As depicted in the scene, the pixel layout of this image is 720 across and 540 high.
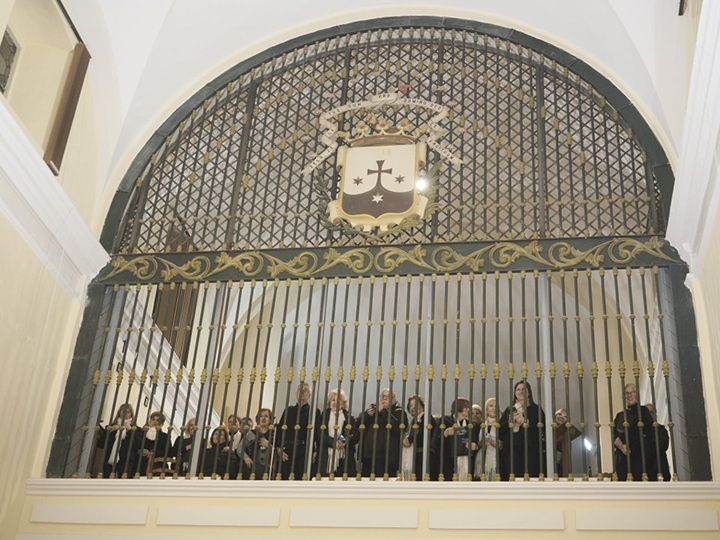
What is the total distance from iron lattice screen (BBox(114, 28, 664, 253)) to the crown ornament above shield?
8 cm

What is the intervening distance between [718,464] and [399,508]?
215 centimetres

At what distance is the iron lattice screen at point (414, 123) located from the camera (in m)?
7.88

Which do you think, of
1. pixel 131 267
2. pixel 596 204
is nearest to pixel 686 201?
pixel 596 204

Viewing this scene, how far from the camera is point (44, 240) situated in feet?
23.6

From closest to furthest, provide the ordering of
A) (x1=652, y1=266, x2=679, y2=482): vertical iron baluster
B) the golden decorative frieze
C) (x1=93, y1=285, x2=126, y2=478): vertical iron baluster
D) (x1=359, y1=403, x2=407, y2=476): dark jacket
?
(x1=652, y1=266, x2=679, y2=482): vertical iron baluster
(x1=359, y1=403, x2=407, y2=476): dark jacket
(x1=93, y1=285, x2=126, y2=478): vertical iron baluster
the golden decorative frieze

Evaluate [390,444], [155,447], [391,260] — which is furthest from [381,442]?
[155,447]

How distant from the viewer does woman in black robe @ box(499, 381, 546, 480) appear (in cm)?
652

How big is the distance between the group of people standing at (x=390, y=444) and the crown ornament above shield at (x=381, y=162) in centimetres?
151

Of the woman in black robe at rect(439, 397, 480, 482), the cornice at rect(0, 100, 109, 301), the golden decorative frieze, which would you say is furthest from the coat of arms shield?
the cornice at rect(0, 100, 109, 301)

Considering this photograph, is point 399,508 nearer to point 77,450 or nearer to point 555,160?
point 77,450

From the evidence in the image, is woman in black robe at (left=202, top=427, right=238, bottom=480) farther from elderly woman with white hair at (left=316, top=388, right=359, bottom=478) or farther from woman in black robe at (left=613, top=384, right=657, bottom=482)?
woman in black robe at (left=613, top=384, right=657, bottom=482)

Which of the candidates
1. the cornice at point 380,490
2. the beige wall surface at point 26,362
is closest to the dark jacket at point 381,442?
the cornice at point 380,490

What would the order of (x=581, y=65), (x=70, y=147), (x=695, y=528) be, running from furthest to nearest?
1. (x=581, y=65)
2. (x=70, y=147)
3. (x=695, y=528)

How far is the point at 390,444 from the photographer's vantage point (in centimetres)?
689
